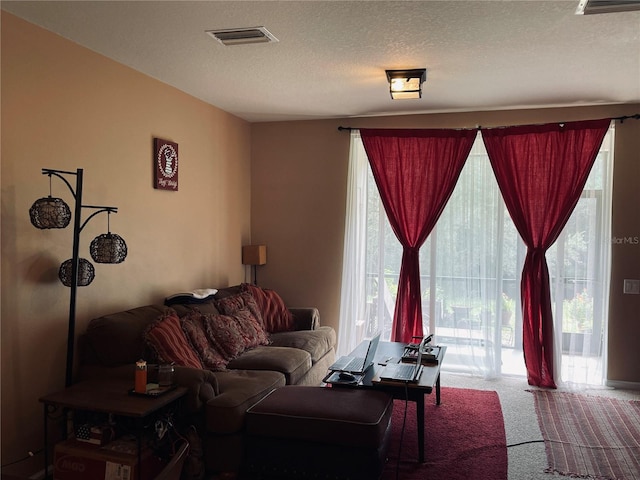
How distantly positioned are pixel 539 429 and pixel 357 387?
4.84 feet

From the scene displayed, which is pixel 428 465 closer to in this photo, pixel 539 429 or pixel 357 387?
pixel 357 387

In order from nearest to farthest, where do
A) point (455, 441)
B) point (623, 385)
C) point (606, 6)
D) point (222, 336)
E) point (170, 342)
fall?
point (606, 6) → point (170, 342) → point (455, 441) → point (222, 336) → point (623, 385)

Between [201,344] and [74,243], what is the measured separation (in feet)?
3.63

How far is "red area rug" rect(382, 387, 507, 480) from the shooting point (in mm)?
2982

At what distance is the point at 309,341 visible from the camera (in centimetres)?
427

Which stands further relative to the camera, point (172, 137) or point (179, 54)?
point (172, 137)

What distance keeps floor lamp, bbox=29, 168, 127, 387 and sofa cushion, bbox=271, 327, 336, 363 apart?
1.64 m

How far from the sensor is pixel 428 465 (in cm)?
306

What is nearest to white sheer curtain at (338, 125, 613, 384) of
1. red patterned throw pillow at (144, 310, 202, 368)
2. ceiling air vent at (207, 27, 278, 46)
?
red patterned throw pillow at (144, 310, 202, 368)

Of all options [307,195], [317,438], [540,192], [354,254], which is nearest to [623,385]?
[540,192]

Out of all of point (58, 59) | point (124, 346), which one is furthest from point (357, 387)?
point (58, 59)

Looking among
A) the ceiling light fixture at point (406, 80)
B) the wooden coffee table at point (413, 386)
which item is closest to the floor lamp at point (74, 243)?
the wooden coffee table at point (413, 386)

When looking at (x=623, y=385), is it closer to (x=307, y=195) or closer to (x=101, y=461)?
(x=307, y=195)

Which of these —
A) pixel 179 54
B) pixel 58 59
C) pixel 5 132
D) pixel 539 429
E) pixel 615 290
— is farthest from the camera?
pixel 615 290
